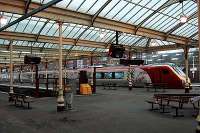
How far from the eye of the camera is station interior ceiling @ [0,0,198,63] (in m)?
18.1

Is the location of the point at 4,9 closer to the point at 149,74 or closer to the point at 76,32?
the point at 76,32

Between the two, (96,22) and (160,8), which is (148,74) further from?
(96,22)

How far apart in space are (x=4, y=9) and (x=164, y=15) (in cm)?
1501

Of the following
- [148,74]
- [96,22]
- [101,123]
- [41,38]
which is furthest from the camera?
[148,74]

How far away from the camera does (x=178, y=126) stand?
33.4 ft

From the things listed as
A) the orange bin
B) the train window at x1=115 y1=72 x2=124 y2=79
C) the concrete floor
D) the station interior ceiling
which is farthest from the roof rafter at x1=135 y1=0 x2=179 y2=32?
the train window at x1=115 y1=72 x2=124 y2=79

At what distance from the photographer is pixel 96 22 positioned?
21.4m

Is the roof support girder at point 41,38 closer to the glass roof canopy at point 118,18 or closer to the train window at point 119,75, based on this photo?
the glass roof canopy at point 118,18

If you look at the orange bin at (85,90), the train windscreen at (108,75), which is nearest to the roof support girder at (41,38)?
the orange bin at (85,90)

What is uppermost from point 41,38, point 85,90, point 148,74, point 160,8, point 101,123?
point 160,8

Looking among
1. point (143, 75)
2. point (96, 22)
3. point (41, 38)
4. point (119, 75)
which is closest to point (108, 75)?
point (119, 75)

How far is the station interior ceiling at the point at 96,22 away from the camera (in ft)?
59.3

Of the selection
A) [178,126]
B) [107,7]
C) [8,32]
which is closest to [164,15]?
[107,7]

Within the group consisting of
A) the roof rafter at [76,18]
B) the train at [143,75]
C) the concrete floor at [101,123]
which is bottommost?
the concrete floor at [101,123]
